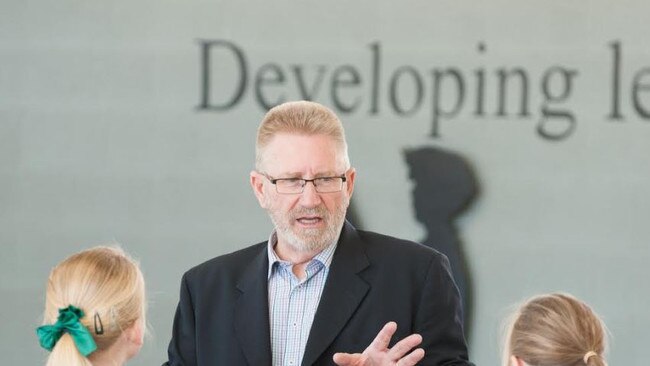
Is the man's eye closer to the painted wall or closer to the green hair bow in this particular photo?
the green hair bow

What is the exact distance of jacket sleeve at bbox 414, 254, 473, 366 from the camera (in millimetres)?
2598

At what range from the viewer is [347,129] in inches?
183

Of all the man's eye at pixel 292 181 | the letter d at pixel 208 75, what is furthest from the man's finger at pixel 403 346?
the letter d at pixel 208 75

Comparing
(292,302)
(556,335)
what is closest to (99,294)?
(292,302)

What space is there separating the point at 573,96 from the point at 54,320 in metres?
2.59

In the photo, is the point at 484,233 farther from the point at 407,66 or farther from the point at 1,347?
the point at 1,347

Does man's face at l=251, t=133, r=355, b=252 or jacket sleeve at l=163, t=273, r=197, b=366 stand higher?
man's face at l=251, t=133, r=355, b=252

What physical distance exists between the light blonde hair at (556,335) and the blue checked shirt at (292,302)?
387 millimetres

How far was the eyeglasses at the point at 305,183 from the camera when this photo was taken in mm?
2600

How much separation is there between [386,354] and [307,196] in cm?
34

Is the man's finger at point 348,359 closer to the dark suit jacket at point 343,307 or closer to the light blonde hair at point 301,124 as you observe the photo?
the dark suit jacket at point 343,307

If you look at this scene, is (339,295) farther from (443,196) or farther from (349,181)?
(443,196)

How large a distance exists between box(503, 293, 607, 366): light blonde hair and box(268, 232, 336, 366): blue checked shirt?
0.39 meters

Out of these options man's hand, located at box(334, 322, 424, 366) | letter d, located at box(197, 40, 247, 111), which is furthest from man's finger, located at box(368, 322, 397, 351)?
letter d, located at box(197, 40, 247, 111)
